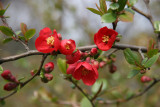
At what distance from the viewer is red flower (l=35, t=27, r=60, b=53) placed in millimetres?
733

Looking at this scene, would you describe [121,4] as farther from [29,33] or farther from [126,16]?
[29,33]

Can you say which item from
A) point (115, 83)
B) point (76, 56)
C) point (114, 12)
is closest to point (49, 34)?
point (76, 56)

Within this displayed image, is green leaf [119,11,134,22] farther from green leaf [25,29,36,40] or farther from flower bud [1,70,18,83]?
flower bud [1,70,18,83]

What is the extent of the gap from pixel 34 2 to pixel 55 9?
4.77 ft

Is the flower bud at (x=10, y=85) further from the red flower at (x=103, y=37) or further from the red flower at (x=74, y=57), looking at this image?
the red flower at (x=103, y=37)

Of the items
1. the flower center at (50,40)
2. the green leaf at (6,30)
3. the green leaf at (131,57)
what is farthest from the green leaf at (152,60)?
the green leaf at (6,30)

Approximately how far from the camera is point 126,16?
77 centimetres

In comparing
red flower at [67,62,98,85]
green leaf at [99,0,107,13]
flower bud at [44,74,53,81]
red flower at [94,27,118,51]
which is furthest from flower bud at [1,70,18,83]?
green leaf at [99,0,107,13]

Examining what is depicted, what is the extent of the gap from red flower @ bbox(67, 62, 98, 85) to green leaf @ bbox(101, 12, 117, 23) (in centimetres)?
21

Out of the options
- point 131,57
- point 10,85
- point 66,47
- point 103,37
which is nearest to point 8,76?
point 10,85

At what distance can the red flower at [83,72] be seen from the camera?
764 mm

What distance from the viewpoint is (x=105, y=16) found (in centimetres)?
74

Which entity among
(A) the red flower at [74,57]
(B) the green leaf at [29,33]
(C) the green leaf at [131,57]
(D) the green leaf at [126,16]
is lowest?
(C) the green leaf at [131,57]

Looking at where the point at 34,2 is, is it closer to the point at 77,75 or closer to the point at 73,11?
the point at 73,11
